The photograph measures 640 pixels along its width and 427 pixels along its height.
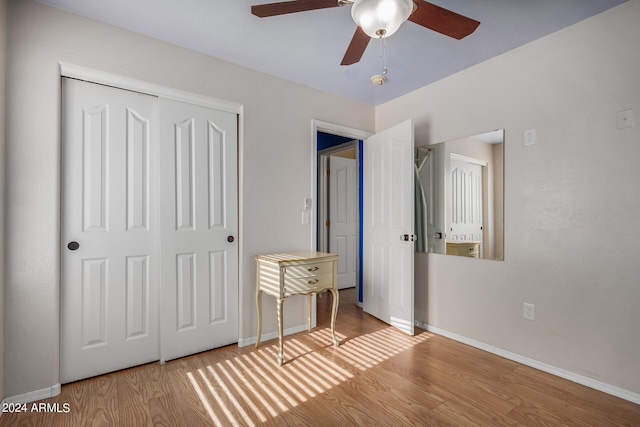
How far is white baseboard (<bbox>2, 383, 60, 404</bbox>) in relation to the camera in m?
1.82

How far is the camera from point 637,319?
1888 mm

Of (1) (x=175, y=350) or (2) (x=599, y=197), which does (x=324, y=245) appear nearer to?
(1) (x=175, y=350)

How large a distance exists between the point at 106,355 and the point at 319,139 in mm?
3503

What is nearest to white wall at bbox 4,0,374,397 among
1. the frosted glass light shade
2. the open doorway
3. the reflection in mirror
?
the frosted glass light shade

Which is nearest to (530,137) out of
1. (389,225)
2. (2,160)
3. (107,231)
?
→ (389,225)

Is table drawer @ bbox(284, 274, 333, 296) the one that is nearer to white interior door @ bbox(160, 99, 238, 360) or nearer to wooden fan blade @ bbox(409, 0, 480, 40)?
white interior door @ bbox(160, 99, 238, 360)

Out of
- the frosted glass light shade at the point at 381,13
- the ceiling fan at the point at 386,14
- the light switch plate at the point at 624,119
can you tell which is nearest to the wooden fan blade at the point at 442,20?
the ceiling fan at the point at 386,14

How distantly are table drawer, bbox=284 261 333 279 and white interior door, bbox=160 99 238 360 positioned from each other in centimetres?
56

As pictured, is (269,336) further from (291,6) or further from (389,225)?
(291,6)

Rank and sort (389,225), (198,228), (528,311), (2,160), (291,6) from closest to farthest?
(291,6)
(2,160)
(528,311)
(198,228)
(389,225)

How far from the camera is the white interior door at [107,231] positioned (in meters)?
2.05

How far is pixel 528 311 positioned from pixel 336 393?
1557 millimetres

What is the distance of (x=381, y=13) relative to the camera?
1334 millimetres

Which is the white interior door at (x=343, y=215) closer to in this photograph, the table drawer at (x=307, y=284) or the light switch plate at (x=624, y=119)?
the table drawer at (x=307, y=284)
